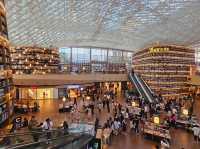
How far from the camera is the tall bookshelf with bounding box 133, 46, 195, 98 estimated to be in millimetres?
39688

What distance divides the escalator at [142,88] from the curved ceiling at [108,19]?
28.8 ft

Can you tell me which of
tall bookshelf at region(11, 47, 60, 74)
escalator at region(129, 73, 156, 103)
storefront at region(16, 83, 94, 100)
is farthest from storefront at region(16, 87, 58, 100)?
escalator at region(129, 73, 156, 103)

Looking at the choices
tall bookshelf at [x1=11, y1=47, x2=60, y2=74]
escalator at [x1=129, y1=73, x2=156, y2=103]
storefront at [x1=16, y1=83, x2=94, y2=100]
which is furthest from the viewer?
tall bookshelf at [x1=11, y1=47, x2=60, y2=74]

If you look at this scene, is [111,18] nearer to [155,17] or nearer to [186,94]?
[155,17]

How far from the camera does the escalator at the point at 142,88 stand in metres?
32.3

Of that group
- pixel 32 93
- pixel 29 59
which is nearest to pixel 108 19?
pixel 32 93

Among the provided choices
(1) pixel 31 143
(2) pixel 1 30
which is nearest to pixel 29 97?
Answer: (2) pixel 1 30

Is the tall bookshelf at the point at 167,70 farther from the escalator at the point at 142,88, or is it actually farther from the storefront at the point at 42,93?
the storefront at the point at 42,93

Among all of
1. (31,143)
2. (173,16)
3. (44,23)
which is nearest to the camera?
(31,143)

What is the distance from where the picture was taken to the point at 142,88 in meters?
37.2

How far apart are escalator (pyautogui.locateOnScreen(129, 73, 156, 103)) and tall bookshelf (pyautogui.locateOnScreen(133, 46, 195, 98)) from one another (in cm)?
180

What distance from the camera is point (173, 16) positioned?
34156 millimetres

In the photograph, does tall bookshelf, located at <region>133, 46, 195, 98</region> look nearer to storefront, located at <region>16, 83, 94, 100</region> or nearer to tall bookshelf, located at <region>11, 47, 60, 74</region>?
storefront, located at <region>16, 83, 94, 100</region>

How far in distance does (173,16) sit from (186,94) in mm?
15893
